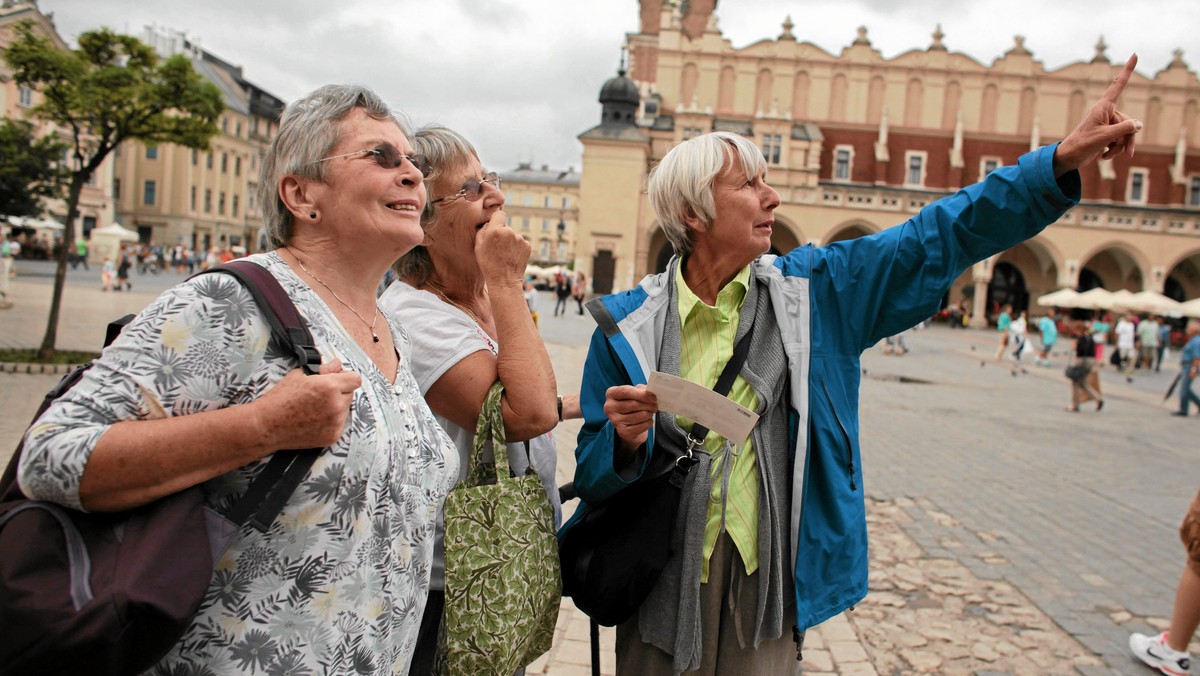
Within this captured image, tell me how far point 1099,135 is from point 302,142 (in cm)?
188

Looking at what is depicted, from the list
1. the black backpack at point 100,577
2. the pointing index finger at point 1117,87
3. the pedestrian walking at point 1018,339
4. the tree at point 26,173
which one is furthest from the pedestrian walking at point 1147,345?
the tree at point 26,173

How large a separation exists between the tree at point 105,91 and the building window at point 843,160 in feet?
147

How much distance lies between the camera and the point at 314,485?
1.55m

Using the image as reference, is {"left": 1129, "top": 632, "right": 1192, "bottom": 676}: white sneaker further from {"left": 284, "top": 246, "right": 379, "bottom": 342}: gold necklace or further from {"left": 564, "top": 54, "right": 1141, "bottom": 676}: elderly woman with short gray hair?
{"left": 284, "top": 246, "right": 379, "bottom": 342}: gold necklace

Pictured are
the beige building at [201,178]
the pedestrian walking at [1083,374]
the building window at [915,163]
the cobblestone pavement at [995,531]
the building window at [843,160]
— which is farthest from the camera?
the beige building at [201,178]

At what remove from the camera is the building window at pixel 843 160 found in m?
51.5

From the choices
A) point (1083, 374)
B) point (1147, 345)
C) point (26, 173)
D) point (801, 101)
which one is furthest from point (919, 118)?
point (26, 173)

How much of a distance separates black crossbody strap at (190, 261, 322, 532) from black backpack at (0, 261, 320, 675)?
0.01 metres

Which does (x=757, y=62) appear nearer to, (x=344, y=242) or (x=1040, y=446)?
(x=1040, y=446)

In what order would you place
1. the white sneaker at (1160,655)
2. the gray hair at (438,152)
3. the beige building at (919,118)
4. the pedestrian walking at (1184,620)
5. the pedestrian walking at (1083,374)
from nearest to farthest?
1. the gray hair at (438,152)
2. the pedestrian walking at (1184,620)
3. the white sneaker at (1160,655)
4. the pedestrian walking at (1083,374)
5. the beige building at (919,118)

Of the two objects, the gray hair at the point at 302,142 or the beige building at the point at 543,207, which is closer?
the gray hair at the point at 302,142

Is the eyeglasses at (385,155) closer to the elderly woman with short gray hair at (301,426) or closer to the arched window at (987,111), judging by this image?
the elderly woman with short gray hair at (301,426)

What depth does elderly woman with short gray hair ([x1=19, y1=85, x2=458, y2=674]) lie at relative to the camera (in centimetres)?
140

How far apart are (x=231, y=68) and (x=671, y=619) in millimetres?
79678
